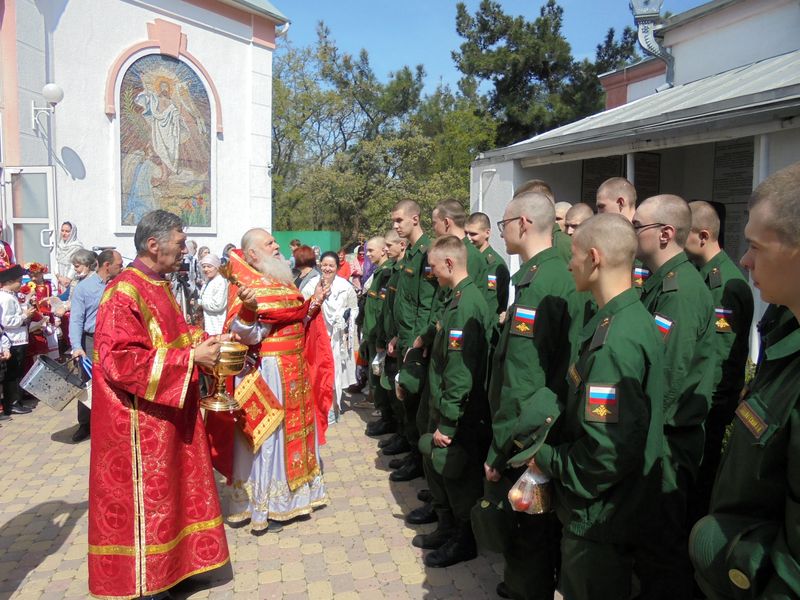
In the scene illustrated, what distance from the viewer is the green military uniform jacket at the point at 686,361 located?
296 cm

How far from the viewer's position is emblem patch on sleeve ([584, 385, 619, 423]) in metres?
2.29

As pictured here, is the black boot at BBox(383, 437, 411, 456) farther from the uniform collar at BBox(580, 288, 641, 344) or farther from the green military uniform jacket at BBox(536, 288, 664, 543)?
the uniform collar at BBox(580, 288, 641, 344)

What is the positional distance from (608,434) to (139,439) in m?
2.50

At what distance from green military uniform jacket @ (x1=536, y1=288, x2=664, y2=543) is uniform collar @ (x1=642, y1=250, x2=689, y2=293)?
2.64 ft

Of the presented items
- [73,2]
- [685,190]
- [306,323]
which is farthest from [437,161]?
[306,323]

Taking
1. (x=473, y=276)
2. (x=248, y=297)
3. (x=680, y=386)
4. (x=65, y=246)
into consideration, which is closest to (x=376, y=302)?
(x=473, y=276)

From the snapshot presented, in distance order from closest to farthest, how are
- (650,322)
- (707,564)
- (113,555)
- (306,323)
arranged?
(707,564) < (650,322) < (113,555) < (306,323)

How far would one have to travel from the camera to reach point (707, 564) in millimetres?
1550

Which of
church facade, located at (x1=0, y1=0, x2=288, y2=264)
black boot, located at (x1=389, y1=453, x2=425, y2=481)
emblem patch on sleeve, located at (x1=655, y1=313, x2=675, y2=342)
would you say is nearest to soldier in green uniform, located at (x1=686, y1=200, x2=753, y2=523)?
emblem patch on sleeve, located at (x1=655, y1=313, x2=675, y2=342)

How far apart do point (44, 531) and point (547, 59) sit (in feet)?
83.0

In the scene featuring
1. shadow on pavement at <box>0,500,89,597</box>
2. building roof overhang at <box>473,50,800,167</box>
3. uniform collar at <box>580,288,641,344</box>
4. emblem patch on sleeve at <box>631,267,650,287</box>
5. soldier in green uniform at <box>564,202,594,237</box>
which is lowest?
shadow on pavement at <box>0,500,89,597</box>

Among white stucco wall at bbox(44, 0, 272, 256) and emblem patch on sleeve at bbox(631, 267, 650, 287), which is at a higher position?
white stucco wall at bbox(44, 0, 272, 256)

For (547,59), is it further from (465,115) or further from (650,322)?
(650,322)

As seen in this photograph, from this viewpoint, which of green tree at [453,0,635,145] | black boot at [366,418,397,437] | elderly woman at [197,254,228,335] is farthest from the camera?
green tree at [453,0,635,145]
